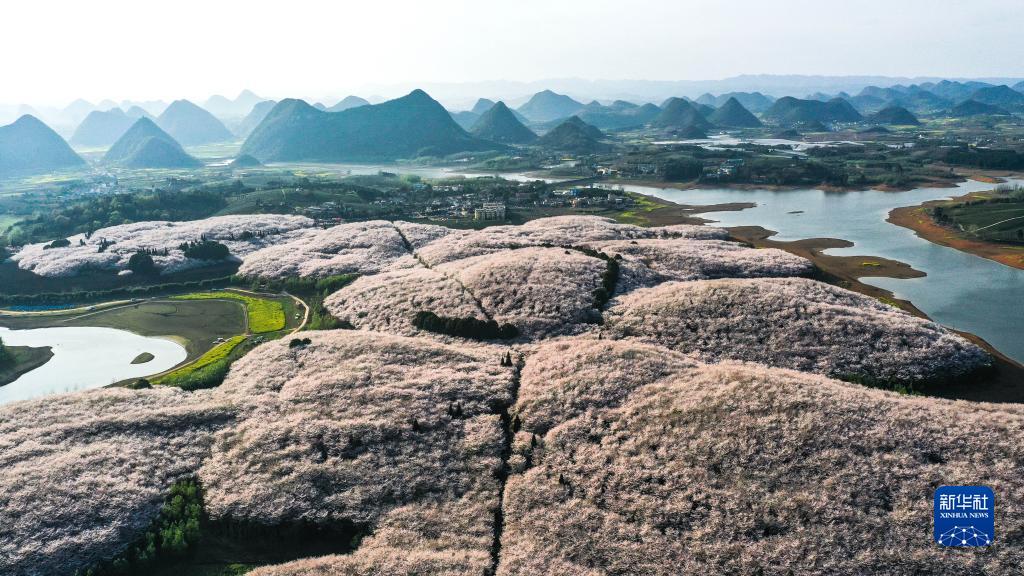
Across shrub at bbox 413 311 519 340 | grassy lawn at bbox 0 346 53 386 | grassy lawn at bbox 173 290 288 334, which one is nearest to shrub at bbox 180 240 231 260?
grassy lawn at bbox 173 290 288 334

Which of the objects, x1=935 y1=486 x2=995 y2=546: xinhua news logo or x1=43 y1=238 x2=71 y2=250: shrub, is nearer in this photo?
x1=935 y1=486 x2=995 y2=546: xinhua news logo

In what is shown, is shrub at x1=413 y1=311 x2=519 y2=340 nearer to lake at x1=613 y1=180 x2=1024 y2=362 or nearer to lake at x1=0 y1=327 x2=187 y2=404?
lake at x1=0 y1=327 x2=187 y2=404

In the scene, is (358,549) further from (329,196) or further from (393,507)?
(329,196)

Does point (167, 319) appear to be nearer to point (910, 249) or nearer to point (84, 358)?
point (84, 358)

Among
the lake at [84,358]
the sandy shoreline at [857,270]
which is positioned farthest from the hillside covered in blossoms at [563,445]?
the lake at [84,358]

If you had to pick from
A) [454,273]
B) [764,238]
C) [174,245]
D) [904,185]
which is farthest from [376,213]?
[904,185]

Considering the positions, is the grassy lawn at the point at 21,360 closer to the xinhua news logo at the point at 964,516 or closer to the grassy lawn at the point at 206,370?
the grassy lawn at the point at 206,370
